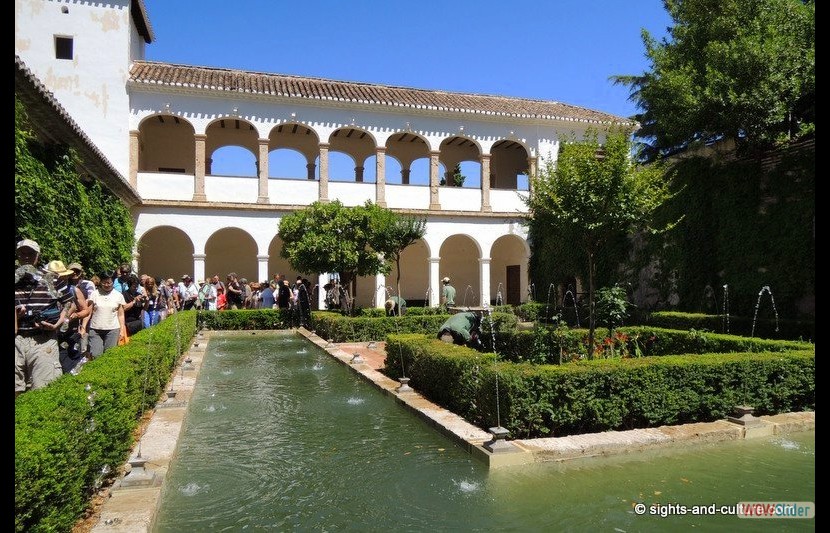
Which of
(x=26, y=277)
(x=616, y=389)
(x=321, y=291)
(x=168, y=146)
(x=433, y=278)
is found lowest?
(x=616, y=389)

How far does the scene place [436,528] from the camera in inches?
143

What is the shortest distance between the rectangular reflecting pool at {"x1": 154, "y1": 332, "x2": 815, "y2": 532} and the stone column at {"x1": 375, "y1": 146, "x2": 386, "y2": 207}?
15.1 metres

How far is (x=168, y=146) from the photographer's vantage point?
22.4 metres

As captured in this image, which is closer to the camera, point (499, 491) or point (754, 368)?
point (499, 491)

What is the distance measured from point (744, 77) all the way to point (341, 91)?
1326cm

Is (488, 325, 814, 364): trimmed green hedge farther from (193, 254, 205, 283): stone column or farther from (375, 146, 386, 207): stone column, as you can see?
(193, 254, 205, 283): stone column

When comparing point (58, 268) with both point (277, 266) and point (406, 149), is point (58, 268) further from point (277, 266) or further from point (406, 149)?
point (406, 149)

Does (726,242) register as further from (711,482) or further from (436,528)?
(436,528)

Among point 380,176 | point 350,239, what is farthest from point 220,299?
point 380,176

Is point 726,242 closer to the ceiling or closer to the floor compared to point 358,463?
closer to the ceiling

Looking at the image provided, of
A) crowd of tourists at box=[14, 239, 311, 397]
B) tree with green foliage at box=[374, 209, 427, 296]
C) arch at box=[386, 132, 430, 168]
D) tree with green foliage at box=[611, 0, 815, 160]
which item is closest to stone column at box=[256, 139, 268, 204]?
tree with green foliage at box=[374, 209, 427, 296]

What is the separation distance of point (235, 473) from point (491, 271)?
22.5 meters

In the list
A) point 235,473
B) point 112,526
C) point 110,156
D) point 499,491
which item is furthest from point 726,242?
point 110,156
